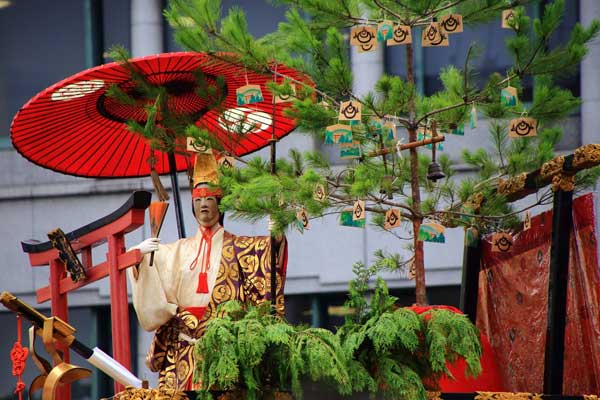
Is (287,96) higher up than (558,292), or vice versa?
(287,96)

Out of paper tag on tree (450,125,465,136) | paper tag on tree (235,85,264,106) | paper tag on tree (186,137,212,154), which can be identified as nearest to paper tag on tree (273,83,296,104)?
paper tag on tree (235,85,264,106)

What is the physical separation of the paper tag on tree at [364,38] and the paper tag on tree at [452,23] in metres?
0.40

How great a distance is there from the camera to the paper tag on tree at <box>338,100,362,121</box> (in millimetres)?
7953

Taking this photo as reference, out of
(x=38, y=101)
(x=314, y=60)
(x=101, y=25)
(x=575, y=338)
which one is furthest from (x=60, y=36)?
(x=575, y=338)

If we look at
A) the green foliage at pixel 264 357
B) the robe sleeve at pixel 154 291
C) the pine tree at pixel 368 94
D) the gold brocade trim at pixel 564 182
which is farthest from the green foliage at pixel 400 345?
the robe sleeve at pixel 154 291

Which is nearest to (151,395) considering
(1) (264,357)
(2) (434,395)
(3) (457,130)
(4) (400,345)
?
(1) (264,357)

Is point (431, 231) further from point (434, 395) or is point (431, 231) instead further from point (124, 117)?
point (124, 117)

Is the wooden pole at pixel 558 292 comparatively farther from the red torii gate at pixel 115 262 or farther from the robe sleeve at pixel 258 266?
the red torii gate at pixel 115 262

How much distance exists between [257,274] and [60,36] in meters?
7.28

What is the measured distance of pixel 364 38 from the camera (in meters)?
8.03

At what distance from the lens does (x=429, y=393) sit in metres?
6.92

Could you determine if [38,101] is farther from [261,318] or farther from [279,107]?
[261,318]

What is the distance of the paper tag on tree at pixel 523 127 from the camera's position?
8406 mm

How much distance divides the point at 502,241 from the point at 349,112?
4.46ft
